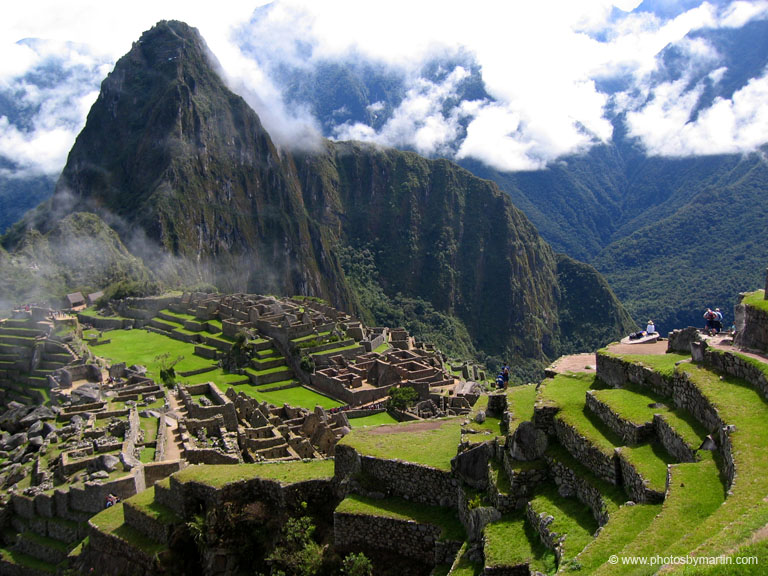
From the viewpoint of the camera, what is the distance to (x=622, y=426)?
11.4 meters

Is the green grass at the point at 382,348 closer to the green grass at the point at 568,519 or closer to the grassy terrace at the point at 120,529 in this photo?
the grassy terrace at the point at 120,529

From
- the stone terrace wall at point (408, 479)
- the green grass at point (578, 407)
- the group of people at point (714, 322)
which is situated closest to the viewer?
the green grass at point (578, 407)

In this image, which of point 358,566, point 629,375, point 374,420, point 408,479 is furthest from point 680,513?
point 374,420

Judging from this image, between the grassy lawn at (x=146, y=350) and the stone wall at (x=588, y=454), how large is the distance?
39959 mm

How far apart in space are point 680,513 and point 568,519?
244cm

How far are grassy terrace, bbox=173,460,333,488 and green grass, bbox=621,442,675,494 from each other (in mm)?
7088

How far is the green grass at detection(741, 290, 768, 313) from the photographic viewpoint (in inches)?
498

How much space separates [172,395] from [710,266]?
181460mm

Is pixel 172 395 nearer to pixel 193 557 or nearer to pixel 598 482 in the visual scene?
pixel 193 557

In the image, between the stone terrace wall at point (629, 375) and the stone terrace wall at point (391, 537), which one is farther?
the stone terrace wall at point (391, 537)

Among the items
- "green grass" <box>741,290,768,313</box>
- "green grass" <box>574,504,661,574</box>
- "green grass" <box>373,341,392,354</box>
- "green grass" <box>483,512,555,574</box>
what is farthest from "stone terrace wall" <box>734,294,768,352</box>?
"green grass" <box>373,341,392,354</box>

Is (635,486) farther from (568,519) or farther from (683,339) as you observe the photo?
(683,339)

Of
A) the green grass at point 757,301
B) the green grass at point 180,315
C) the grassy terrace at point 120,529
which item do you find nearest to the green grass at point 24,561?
the grassy terrace at point 120,529

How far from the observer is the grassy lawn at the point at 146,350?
2173 inches
